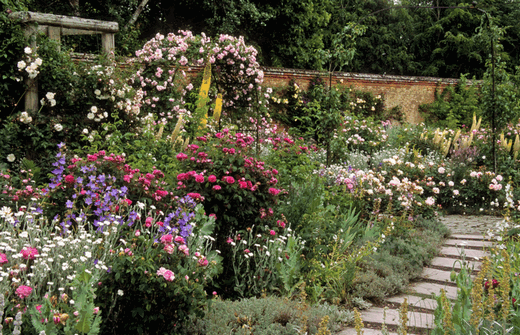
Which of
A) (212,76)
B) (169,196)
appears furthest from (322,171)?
(212,76)

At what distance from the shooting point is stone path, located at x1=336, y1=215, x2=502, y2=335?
3326 mm

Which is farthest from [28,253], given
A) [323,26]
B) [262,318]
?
[323,26]

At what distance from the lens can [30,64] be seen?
226 inches

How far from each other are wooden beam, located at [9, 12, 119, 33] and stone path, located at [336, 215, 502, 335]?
526 cm

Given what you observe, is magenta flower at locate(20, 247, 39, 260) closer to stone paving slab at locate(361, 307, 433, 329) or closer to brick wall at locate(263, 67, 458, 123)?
stone paving slab at locate(361, 307, 433, 329)

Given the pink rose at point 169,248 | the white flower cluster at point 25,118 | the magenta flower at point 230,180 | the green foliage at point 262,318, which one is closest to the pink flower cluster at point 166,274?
the pink rose at point 169,248

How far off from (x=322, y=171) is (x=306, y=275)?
271 centimetres

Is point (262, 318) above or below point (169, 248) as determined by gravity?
below

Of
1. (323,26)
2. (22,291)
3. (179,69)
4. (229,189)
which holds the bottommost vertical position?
(22,291)

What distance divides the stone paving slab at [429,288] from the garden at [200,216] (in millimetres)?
136

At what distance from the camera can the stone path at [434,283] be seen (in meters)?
3.33

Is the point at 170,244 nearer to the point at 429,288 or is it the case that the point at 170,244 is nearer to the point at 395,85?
the point at 429,288

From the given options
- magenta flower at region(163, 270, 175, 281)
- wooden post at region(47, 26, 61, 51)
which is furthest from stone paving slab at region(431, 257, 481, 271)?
wooden post at region(47, 26, 61, 51)

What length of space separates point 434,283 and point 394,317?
3.31ft
